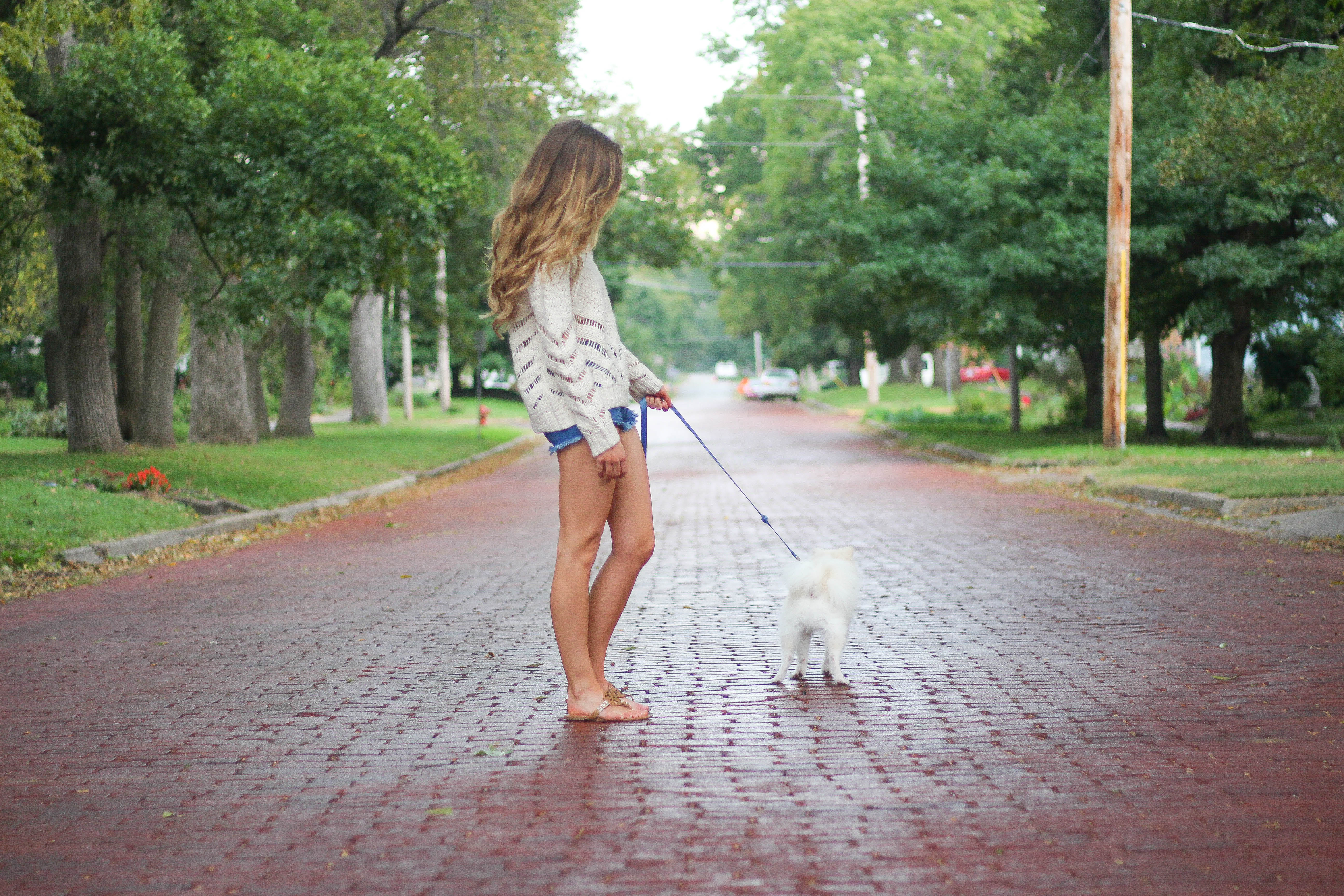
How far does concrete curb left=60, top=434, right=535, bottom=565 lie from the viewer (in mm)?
10922

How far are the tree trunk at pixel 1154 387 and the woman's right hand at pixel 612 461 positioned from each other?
20570 millimetres

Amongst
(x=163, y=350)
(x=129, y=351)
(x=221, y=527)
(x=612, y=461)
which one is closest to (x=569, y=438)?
(x=612, y=461)

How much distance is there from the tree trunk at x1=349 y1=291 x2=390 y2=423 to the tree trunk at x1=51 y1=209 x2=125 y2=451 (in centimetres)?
1789

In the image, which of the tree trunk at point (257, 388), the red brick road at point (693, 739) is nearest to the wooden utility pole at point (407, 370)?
the tree trunk at point (257, 388)

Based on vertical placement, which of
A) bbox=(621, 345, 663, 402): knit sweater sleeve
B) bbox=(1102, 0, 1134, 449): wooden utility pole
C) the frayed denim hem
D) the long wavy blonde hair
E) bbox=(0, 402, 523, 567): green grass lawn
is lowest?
bbox=(0, 402, 523, 567): green grass lawn

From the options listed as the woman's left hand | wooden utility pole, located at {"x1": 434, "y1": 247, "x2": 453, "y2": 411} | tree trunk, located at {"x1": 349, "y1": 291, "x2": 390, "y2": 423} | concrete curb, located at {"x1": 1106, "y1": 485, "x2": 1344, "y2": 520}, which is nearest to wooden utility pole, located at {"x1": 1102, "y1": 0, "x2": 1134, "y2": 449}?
concrete curb, located at {"x1": 1106, "y1": 485, "x2": 1344, "y2": 520}

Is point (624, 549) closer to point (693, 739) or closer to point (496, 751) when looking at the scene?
point (693, 739)

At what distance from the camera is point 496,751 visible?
4762mm

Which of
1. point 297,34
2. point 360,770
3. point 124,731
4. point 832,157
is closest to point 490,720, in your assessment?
point 360,770

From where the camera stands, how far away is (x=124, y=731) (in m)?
5.21

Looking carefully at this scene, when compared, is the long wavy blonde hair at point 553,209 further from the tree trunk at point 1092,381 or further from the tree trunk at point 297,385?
the tree trunk at point 297,385

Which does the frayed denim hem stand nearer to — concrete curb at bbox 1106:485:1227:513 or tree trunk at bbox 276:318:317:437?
concrete curb at bbox 1106:485:1227:513

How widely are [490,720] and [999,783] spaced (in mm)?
2016

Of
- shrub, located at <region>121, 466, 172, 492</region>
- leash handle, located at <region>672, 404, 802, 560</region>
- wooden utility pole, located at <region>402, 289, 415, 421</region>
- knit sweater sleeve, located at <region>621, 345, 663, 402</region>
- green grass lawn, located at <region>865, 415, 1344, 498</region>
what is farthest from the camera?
wooden utility pole, located at <region>402, 289, 415, 421</region>
